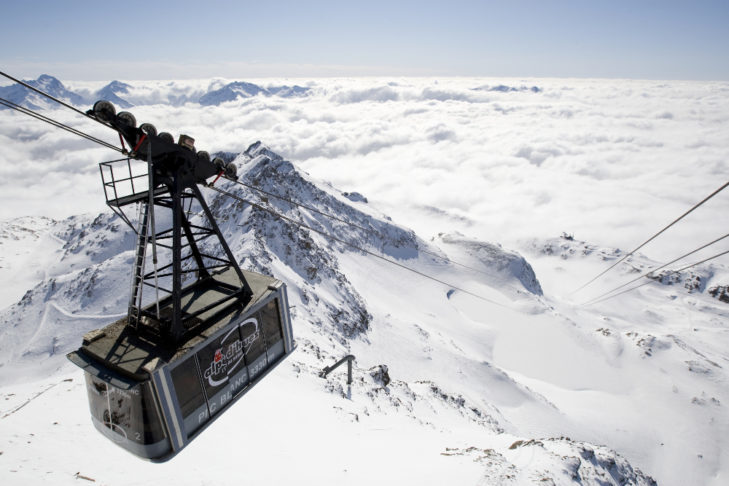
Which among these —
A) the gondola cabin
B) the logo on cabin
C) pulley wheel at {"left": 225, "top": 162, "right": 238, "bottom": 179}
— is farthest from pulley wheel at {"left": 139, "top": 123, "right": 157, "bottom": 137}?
the logo on cabin

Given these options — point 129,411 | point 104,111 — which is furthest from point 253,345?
point 104,111

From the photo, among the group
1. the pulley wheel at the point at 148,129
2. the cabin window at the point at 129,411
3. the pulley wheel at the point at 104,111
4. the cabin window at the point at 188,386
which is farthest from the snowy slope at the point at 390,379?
the pulley wheel at the point at 104,111

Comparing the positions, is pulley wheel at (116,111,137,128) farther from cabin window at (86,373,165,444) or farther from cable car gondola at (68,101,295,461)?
cabin window at (86,373,165,444)

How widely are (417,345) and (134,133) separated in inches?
2243

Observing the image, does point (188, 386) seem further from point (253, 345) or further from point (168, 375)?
point (253, 345)

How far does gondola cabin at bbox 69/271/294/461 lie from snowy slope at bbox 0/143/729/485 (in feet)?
12.7

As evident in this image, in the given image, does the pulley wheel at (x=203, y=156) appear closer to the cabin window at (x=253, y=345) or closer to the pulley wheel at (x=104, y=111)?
the pulley wheel at (x=104, y=111)

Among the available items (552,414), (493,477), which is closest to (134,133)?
(493,477)

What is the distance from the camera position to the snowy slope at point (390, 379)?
15109mm

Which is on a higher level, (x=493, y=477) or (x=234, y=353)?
(x=234, y=353)

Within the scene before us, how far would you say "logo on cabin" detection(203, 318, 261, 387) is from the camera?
1082cm

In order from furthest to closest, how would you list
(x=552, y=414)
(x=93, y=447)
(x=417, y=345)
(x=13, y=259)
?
1. (x=13, y=259)
2. (x=417, y=345)
3. (x=552, y=414)
4. (x=93, y=447)

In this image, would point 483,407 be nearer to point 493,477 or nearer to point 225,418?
point 493,477

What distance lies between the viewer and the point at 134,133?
32.0ft
